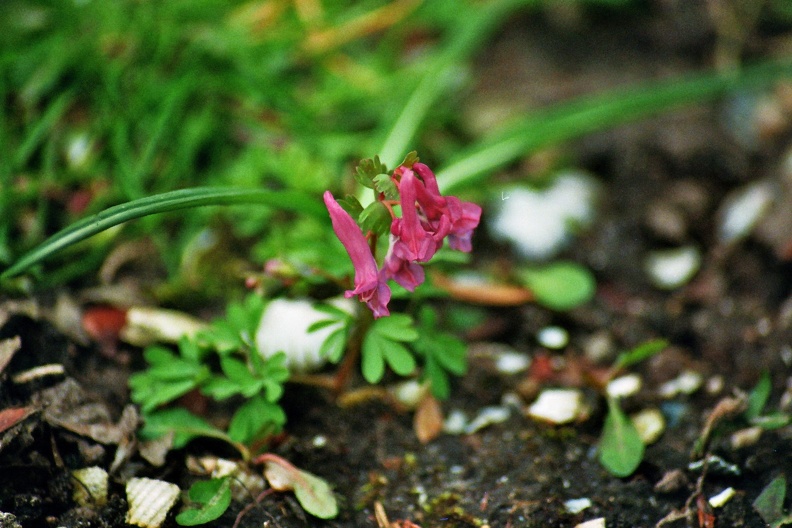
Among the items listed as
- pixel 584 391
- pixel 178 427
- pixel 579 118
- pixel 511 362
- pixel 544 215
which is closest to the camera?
pixel 178 427

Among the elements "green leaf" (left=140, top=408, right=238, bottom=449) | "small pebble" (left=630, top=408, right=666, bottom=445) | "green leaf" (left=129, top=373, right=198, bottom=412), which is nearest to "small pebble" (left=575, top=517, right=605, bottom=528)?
"small pebble" (left=630, top=408, right=666, bottom=445)

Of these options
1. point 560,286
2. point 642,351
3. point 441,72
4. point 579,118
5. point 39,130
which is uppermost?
point 441,72

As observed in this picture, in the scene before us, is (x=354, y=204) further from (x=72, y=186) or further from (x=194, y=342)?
(x=72, y=186)

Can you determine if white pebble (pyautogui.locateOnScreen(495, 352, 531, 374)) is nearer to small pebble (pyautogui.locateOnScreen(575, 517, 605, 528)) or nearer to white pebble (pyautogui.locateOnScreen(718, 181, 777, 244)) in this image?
small pebble (pyautogui.locateOnScreen(575, 517, 605, 528))

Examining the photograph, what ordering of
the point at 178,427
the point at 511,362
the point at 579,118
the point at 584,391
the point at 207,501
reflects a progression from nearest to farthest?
1. the point at 207,501
2. the point at 178,427
3. the point at 584,391
4. the point at 511,362
5. the point at 579,118

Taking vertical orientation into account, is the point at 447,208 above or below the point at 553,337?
below

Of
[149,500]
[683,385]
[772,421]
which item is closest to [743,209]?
[683,385]

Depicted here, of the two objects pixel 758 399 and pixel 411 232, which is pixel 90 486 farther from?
pixel 758 399

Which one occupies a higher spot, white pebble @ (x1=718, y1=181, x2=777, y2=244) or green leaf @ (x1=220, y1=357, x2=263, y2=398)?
white pebble @ (x1=718, y1=181, x2=777, y2=244)
